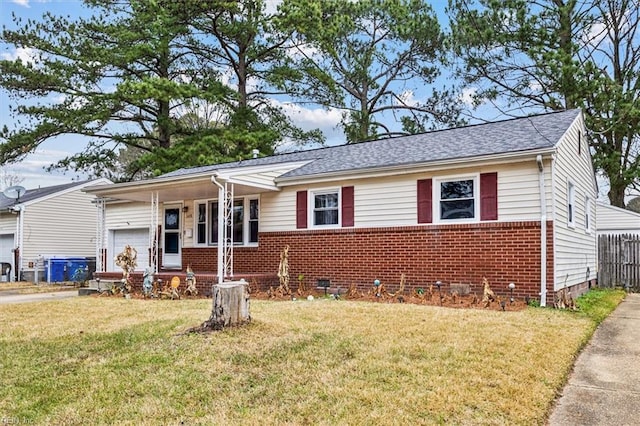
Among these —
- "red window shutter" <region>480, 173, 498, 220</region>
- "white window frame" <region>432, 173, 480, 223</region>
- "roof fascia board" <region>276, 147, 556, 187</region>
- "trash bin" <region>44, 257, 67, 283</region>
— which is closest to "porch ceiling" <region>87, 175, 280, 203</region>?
"roof fascia board" <region>276, 147, 556, 187</region>

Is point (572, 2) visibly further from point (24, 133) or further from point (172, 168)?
point (24, 133)

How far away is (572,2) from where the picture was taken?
1989cm

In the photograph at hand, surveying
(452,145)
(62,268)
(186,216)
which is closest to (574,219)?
(452,145)

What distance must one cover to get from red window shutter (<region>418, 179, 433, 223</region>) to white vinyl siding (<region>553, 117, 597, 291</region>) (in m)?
2.50

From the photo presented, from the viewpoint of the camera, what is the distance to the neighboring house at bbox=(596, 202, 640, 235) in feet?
64.4

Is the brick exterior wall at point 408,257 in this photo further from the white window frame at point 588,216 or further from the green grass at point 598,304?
the white window frame at point 588,216

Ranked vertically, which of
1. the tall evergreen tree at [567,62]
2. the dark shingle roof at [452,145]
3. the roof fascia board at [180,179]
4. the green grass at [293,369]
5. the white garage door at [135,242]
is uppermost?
the tall evergreen tree at [567,62]

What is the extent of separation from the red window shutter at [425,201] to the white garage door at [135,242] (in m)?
10.4

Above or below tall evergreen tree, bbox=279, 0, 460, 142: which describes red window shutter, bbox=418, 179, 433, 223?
below

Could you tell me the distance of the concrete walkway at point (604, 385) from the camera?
410cm

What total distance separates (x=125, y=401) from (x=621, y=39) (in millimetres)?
25017


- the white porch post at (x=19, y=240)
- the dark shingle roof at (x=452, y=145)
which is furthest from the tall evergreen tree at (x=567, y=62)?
the white porch post at (x=19, y=240)

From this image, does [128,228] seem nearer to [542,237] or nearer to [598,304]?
[542,237]

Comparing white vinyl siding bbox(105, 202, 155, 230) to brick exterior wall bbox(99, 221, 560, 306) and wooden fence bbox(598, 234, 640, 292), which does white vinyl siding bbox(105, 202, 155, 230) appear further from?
wooden fence bbox(598, 234, 640, 292)
